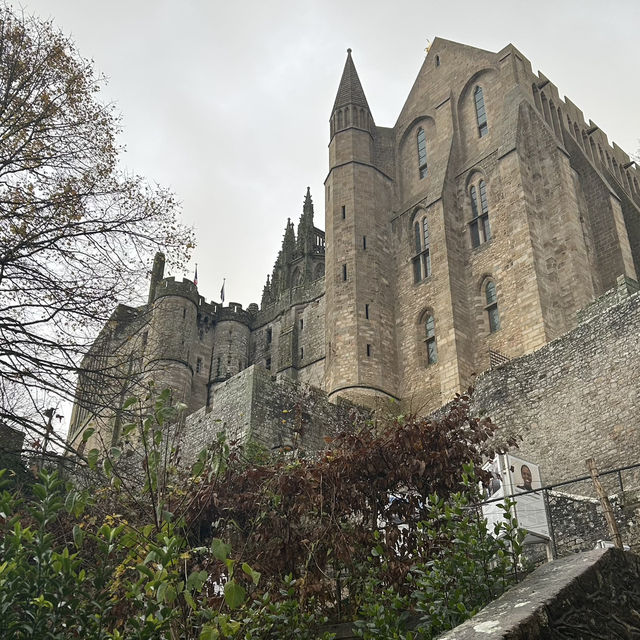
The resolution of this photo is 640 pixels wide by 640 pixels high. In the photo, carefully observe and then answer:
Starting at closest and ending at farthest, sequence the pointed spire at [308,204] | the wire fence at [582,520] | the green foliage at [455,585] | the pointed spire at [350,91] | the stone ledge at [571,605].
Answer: the stone ledge at [571,605] < the green foliage at [455,585] < the wire fence at [582,520] < the pointed spire at [350,91] < the pointed spire at [308,204]

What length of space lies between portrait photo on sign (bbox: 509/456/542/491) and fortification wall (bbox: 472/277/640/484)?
2.39 meters

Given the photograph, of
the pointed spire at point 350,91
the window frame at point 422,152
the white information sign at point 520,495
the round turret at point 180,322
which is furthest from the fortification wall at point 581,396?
the round turret at point 180,322

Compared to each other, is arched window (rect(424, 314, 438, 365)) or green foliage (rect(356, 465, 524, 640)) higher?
arched window (rect(424, 314, 438, 365))

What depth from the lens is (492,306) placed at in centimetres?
2419

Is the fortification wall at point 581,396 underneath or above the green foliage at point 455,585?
above

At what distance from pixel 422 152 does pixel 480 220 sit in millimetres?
5224

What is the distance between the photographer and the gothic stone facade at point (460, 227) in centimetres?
2322

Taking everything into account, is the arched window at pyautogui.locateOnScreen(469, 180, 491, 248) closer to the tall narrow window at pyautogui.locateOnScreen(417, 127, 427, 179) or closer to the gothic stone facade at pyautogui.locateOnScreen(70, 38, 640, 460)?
the gothic stone facade at pyautogui.locateOnScreen(70, 38, 640, 460)

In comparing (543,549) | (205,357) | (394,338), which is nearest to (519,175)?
(394,338)

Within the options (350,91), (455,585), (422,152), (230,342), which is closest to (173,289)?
Answer: (230,342)

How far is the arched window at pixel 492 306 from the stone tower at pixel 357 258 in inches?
145

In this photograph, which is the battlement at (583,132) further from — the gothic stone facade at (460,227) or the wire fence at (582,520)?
the wire fence at (582,520)

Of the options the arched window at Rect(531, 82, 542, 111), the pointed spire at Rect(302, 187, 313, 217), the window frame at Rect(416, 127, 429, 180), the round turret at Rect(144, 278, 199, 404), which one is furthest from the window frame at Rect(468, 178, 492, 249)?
the pointed spire at Rect(302, 187, 313, 217)

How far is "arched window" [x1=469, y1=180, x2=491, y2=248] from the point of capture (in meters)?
25.6
